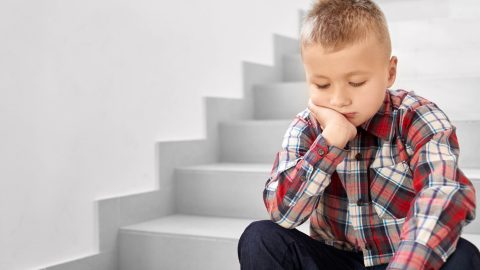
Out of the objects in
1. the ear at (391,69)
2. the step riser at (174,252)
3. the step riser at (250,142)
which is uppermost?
the ear at (391,69)

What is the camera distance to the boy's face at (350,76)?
111cm

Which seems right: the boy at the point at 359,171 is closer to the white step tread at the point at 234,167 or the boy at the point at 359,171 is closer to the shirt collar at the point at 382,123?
the shirt collar at the point at 382,123

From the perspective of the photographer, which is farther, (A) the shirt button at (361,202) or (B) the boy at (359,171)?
(A) the shirt button at (361,202)

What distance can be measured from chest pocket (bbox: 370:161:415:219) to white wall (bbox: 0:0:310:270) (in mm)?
930

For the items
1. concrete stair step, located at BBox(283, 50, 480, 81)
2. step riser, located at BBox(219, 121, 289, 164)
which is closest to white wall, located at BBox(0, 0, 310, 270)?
step riser, located at BBox(219, 121, 289, 164)

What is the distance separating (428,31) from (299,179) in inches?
76.9

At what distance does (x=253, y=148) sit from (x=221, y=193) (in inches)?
13.1

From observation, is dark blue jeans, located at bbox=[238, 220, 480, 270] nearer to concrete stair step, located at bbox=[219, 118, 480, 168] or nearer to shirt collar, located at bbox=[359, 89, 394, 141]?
shirt collar, located at bbox=[359, 89, 394, 141]

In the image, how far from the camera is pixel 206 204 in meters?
2.18

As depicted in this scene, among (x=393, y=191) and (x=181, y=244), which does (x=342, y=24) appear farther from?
(x=181, y=244)

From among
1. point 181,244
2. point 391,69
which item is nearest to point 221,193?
point 181,244

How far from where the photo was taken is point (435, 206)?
3.41 feet

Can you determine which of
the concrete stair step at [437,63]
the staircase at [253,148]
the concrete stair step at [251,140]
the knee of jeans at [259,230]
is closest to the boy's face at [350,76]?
the knee of jeans at [259,230]

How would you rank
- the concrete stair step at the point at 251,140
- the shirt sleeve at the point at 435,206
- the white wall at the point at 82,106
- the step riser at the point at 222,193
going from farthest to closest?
1. the concrete stair step at the point at 251,140
2. the step riser at the point at 222,193
3. the white wall at the point at 82,106
4. the shirt sleeve at the point at 435,206
